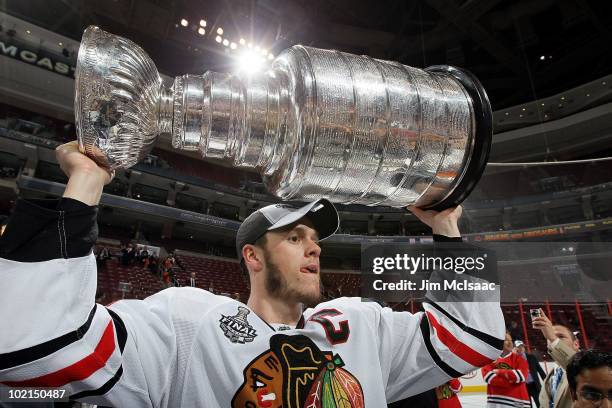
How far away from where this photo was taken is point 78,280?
0.63m

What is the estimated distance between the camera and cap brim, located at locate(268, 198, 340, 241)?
3.43 ft

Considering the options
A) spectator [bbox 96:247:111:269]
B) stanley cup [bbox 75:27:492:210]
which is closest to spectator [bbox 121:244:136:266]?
spectator [bbox 96:247:111:269]

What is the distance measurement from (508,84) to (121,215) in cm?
1330

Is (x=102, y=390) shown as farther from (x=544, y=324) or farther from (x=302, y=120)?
(x=544, y=324)

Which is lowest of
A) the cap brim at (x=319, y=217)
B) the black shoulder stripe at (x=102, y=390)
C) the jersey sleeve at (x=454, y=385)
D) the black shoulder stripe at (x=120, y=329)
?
the jersey sleeve at (x=454, y=385)

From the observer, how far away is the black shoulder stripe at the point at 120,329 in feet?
2.49

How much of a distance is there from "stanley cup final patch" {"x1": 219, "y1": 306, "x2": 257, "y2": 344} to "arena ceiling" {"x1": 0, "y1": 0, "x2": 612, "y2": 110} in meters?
10.5

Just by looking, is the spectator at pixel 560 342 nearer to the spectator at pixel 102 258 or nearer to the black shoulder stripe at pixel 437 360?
the black shoulder stripe at pixel 437 360

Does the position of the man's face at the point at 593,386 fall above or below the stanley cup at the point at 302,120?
below

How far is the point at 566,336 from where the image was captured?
1786mm

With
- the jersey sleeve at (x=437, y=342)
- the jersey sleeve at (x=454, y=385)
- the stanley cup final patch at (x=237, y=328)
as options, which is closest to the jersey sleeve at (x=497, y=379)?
the jersey sleeve at (x=454, y=385)

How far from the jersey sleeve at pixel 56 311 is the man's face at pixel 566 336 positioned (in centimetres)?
167

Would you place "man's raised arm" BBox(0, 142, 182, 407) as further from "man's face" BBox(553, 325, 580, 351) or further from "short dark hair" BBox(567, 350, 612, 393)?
"man's face" BBox(553, 325, 580, 351)

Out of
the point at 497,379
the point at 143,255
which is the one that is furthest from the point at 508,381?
the point at 143,255
